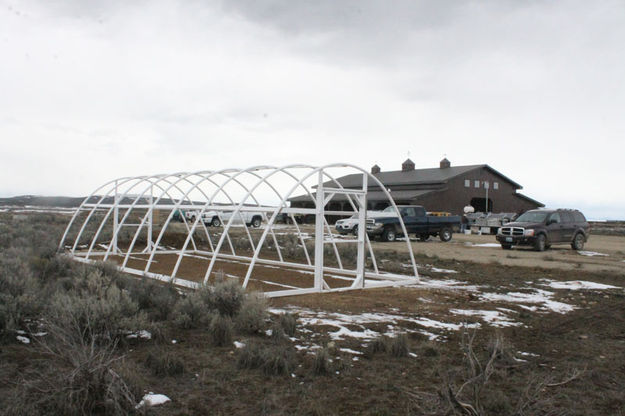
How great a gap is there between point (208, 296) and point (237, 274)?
5214mm

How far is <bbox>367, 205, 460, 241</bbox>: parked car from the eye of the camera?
2554 cm

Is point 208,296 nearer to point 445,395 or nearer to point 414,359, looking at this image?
point 414,359

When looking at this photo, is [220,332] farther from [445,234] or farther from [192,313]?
[445,234]

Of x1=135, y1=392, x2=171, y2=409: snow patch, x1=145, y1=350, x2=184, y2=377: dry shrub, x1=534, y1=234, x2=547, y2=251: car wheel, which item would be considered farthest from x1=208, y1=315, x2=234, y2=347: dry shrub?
x1=534, y1=234, x2=547, y2=251: car wheel

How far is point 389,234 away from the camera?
2598 cm

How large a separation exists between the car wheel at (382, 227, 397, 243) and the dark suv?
215 inches

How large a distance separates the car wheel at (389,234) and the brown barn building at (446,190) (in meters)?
16.7

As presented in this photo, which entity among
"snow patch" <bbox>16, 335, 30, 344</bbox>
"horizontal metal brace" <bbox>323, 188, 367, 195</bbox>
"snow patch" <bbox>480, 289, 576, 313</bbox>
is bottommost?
"snow patch" <bbox>480, 289, 576, 313</bbox>

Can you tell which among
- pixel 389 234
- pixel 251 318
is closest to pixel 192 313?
pixel 251 318

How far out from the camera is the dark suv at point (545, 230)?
21.7 m

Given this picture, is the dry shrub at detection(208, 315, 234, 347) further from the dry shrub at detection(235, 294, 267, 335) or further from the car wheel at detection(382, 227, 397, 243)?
the car wheel at detection(382, 227, 397, 243)

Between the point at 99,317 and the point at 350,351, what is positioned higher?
the point at 99,317

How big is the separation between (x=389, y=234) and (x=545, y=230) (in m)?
7.48

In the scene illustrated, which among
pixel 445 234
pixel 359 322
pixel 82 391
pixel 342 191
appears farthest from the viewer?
pixel 445 234
